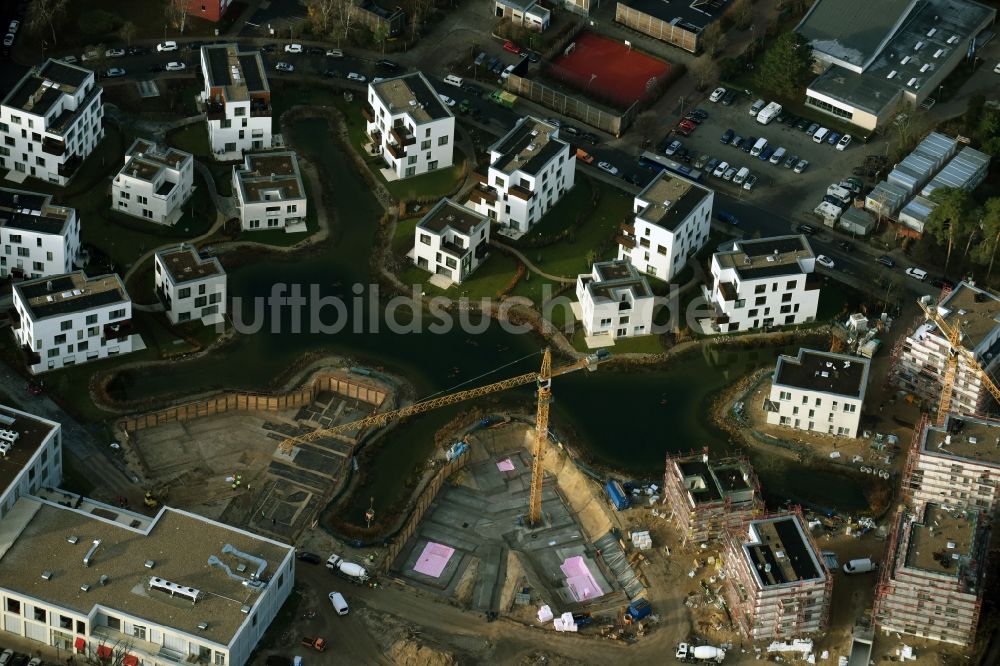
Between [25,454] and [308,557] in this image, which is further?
[308,557]

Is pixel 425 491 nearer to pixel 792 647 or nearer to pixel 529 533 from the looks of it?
pixel 529 533

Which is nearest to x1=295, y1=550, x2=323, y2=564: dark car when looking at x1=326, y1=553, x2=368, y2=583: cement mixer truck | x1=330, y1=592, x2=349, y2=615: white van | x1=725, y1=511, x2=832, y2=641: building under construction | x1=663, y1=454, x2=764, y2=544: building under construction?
x1=326, y1=553, x2=368, y2=583: cement mixer truck

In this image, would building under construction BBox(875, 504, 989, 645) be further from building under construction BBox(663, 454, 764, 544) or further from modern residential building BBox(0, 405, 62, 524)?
modern residential building BBox(0, 405, 62, 524)

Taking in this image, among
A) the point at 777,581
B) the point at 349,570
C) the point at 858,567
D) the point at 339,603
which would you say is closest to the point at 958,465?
the point at 858,567

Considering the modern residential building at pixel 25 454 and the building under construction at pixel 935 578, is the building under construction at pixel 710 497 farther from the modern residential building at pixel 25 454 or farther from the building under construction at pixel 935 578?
the modern residential building at pixel 25 454

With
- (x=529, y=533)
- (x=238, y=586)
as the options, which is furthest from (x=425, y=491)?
(x=238, y=586)

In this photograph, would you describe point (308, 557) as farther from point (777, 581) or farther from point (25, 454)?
point (777, 581)

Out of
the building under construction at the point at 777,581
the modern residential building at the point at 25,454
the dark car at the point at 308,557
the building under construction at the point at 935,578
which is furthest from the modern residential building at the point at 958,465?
the modern residential building at the point at 25,454
